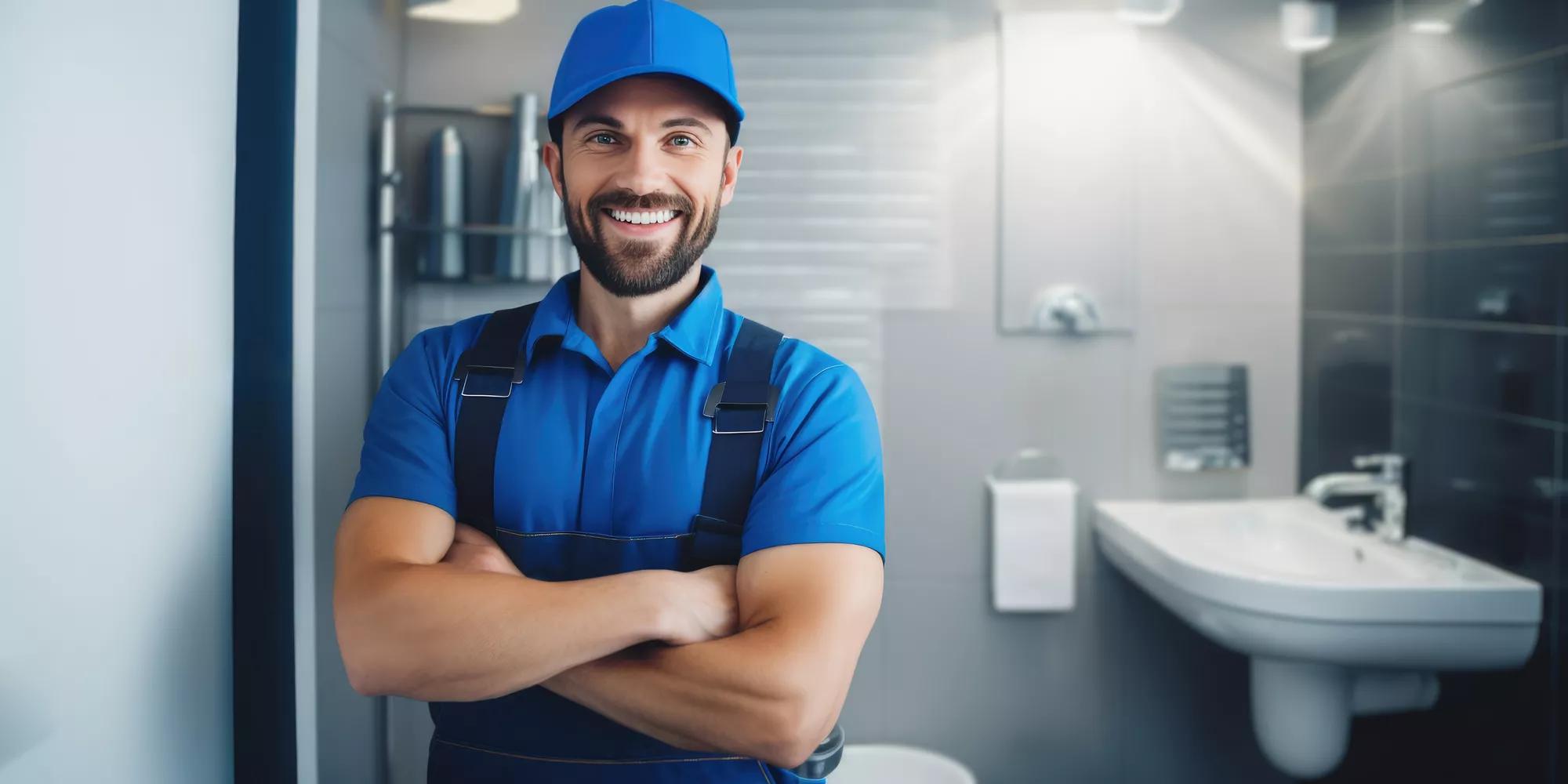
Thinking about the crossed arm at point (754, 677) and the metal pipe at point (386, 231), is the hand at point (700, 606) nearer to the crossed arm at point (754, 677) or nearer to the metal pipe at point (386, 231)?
the crossed arm at point (754, 677)

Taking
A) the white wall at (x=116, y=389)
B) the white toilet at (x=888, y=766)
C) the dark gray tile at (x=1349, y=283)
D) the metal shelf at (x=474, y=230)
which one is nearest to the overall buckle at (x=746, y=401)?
the white wall at (x=116, y=389)

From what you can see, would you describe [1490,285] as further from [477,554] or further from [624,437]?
[477,554]

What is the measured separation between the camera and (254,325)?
4.85 ft

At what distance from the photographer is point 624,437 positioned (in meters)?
1.11

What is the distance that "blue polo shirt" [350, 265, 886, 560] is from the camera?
1.06m

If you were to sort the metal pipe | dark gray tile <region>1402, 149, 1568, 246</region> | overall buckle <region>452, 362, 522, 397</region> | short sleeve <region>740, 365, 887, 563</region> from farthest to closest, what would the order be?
1. the metal pipe
2. dark gray tile <region>1402, 149, 1568, 246</region>
3. overall buckle <region>452, 362, 522, 397</region>
4. short sleeve <region>740, 365, 887, 563</region>

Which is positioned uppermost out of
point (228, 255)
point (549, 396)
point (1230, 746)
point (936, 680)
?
point (228, 255)

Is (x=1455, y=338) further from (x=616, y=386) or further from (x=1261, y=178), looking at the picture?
(x=616, y=386)

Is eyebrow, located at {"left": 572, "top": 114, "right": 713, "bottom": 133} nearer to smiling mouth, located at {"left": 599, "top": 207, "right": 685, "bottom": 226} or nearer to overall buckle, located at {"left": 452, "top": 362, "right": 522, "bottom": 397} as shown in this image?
smiling mouth, located at {"left": 599, "top": 207, "right": 685, "bottom": 226}

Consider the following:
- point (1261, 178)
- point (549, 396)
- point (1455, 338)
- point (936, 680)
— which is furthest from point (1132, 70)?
point (549, 396)

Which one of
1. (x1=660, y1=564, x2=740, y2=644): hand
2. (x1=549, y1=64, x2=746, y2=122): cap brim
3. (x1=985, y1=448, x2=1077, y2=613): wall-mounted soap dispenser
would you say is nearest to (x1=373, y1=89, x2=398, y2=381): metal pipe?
(x1=549, y1=64, x2=746, y2=122): cap brim

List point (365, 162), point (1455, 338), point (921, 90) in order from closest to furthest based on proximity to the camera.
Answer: point (1455, 338), point (365, 162), point (921, 90)

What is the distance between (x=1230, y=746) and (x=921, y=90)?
165 centimetres

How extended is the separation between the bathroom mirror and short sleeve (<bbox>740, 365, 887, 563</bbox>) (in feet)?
3.64
